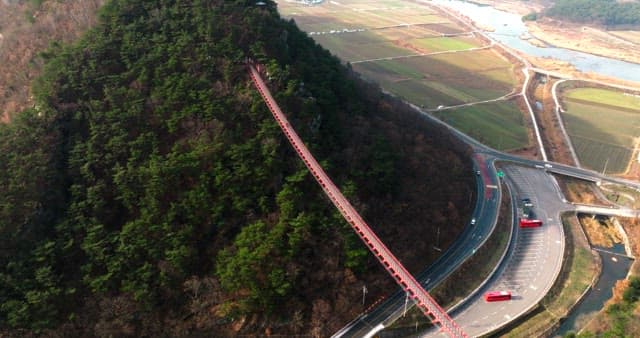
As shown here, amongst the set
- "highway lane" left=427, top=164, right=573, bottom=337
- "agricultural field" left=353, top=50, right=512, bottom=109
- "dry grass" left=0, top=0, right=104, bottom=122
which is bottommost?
"highway lane" left=427, top=164, right=573, bottom=337

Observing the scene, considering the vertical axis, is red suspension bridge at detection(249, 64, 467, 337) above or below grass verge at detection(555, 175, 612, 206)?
above

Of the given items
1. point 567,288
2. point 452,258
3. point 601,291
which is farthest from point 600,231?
point 452,258

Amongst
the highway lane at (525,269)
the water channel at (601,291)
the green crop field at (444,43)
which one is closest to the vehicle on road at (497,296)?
the highway lane at (525,269)

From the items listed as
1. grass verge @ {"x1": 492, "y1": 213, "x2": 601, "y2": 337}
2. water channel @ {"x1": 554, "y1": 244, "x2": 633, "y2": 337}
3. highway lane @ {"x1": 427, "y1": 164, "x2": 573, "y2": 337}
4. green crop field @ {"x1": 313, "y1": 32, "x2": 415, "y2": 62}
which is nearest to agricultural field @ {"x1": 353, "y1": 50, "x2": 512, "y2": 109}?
green crop field @ {"x1": 313, "y1": 32, "x2": 415, "y2": 62}

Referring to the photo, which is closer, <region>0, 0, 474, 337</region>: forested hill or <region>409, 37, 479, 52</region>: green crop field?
<region>0, 0, 474, 337</region>: forested hill

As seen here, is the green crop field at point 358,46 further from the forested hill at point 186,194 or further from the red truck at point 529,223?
the red truck at point 529,223

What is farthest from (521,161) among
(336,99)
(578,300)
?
(336,99)

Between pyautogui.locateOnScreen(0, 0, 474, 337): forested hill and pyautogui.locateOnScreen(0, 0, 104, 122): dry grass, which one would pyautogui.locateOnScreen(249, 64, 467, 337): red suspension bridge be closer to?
pyautogui.locateOnScreen(0, 0, 474, 337): forested hill
